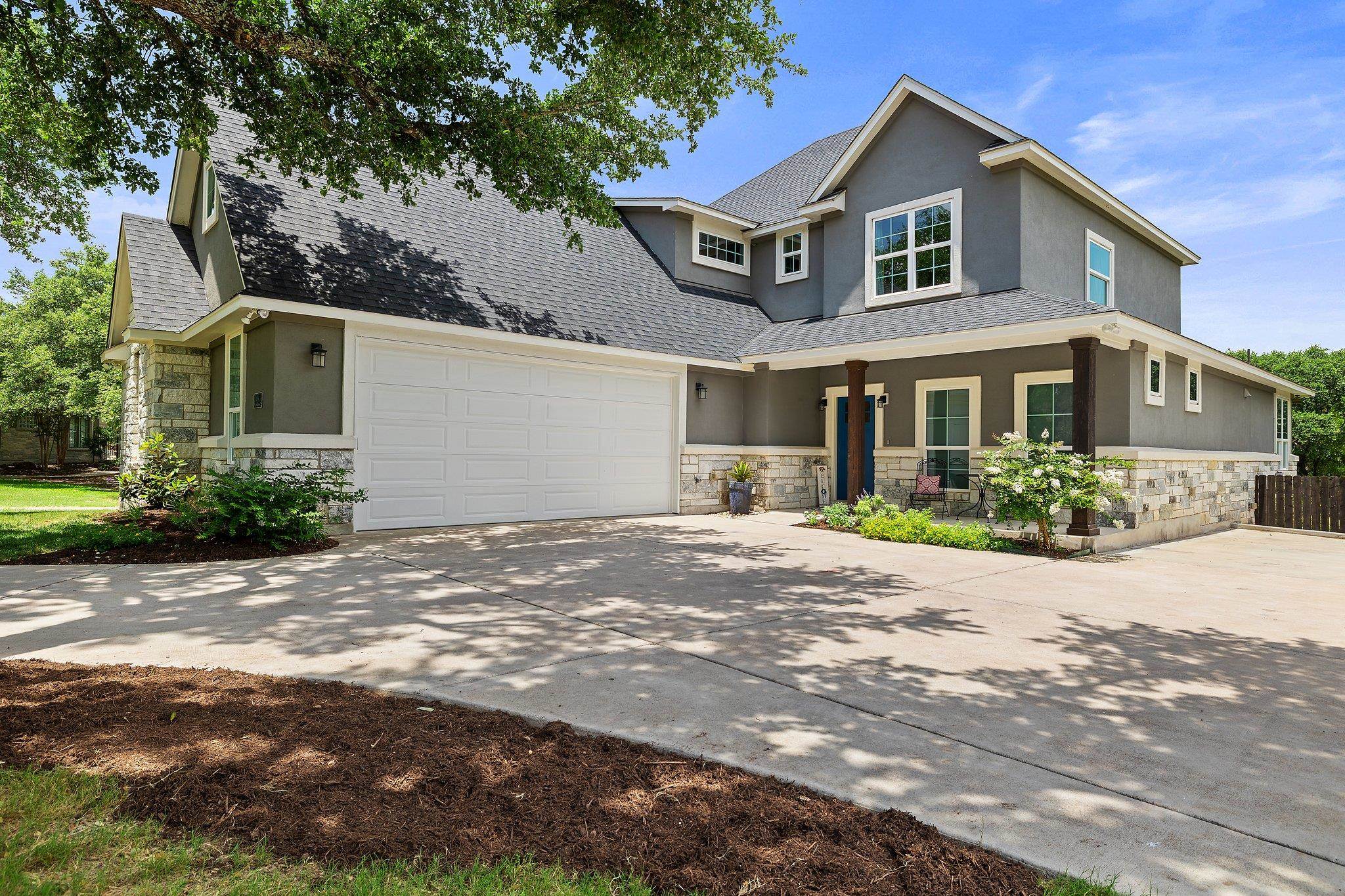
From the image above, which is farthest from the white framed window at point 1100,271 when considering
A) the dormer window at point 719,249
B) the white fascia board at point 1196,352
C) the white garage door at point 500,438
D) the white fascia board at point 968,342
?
the white garage door at point 500,438

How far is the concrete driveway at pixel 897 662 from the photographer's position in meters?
2.60

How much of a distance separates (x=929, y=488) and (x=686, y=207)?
7.98 m

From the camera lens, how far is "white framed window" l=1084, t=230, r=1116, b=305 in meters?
13.3

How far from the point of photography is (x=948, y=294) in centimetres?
1255

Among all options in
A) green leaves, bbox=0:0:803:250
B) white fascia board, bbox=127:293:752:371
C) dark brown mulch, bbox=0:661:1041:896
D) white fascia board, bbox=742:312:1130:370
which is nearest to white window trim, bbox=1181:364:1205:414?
white fascia board, bbox=742:312:1130:370

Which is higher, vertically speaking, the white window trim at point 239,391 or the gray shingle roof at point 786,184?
the gray shingle roof at point 786,184

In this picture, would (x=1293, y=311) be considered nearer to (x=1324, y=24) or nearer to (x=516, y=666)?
(x=1324, y=24)

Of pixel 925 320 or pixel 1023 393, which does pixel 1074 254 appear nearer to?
pixel 1023 393

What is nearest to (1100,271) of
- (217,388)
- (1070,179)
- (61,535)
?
(1070,179)

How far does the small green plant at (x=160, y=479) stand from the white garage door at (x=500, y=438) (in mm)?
3867

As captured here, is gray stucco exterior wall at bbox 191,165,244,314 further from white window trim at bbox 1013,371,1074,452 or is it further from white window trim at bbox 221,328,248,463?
white window trim at bbox 1013,371,1074,452

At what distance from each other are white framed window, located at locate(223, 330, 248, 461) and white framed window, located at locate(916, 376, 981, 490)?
39.1ft

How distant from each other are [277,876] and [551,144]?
26.6ft

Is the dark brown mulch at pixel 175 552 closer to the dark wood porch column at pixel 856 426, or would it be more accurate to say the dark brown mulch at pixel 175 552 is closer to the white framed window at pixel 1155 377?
the dark wood porch column at pixel 856 426
